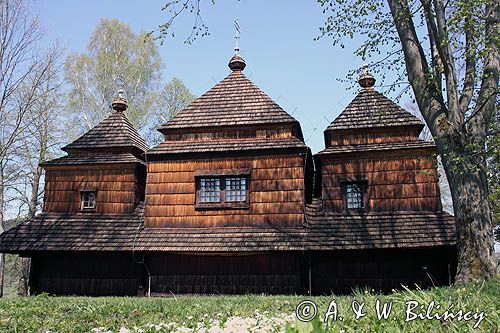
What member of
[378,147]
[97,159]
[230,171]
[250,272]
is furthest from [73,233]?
[378,147]

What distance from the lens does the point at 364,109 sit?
16.2 m

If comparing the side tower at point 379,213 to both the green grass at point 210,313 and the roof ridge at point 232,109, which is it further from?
the green grass at point 210,313

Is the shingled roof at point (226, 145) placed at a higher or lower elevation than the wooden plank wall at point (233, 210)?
higher

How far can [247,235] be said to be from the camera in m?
13.8

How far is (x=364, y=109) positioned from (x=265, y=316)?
441 inches

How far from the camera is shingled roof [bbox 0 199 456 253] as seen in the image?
13.0 meters

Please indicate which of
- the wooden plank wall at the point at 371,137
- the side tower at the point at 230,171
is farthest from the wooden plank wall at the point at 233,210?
the wooden plank wall at the point at 371,137

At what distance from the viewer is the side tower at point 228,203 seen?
13688 mm

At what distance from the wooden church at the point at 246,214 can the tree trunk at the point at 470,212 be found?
112 inches

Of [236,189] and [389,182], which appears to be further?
[236,189]

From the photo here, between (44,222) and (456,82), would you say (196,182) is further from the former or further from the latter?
(456,82)

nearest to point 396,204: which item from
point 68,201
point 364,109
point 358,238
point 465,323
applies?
point 358,238

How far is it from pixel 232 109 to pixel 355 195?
5555 mm

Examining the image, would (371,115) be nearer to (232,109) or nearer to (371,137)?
(371,137)
